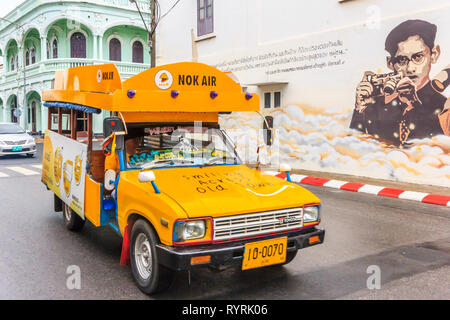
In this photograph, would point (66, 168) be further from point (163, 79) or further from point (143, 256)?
point (143, 256)

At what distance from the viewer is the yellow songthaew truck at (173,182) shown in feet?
12.9

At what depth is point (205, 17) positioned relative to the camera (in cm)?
1839

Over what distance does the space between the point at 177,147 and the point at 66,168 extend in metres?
2.04

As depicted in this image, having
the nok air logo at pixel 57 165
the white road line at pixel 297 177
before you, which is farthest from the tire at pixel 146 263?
the white road line at pixel 297 177

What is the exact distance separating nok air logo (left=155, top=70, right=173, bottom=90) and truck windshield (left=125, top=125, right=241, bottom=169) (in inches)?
29.4

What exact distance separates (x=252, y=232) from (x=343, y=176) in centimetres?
937

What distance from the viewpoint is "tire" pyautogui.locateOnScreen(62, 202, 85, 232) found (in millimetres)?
6515

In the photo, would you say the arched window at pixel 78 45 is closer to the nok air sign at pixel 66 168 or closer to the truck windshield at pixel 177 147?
the nok air sign at pixel 66 168

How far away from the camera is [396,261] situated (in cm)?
536

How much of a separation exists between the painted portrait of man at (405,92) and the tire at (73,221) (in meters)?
8.66

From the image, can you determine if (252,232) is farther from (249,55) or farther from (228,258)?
(249,55)

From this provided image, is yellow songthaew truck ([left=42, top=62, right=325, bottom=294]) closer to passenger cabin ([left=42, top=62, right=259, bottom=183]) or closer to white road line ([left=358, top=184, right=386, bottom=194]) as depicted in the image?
passenger cabin ([left=42, top=62, right=259, bottom=183])

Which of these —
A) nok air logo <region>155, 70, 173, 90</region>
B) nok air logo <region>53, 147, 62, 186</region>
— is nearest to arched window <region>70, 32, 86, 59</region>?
nok air logo <region>53, 147, 62, 186</region>

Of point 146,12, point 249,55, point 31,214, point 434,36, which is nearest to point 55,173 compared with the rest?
point 31,214
